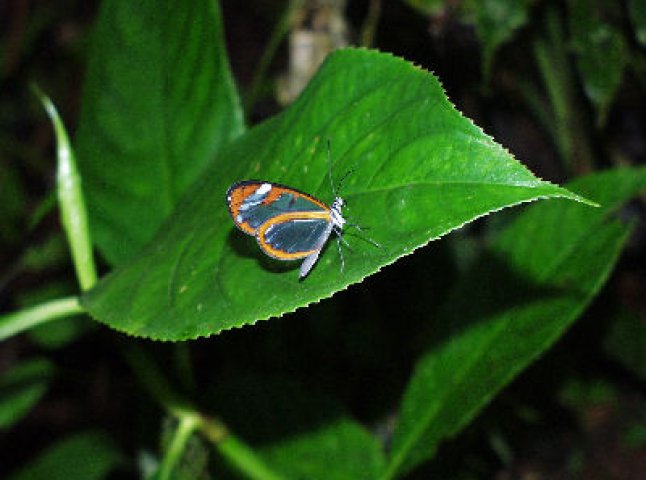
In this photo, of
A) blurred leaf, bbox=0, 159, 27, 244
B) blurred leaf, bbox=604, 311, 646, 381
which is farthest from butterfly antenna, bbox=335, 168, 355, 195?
blurred leaf, bbox=0, 159, 27, 244

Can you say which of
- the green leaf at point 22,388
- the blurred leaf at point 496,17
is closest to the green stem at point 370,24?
the blurred leaf at point 496,17

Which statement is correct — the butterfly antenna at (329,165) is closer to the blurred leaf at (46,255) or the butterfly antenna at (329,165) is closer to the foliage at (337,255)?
the foliage at (337,255)

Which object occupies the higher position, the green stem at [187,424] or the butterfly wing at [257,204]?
the butterfly wing at [257,204]

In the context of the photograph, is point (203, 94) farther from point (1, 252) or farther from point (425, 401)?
point (1, 252)

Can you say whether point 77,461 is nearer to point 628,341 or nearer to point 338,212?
point 338,212

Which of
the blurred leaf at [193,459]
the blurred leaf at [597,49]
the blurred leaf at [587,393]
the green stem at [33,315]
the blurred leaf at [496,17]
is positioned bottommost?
the blurred leaf at [587,393]
